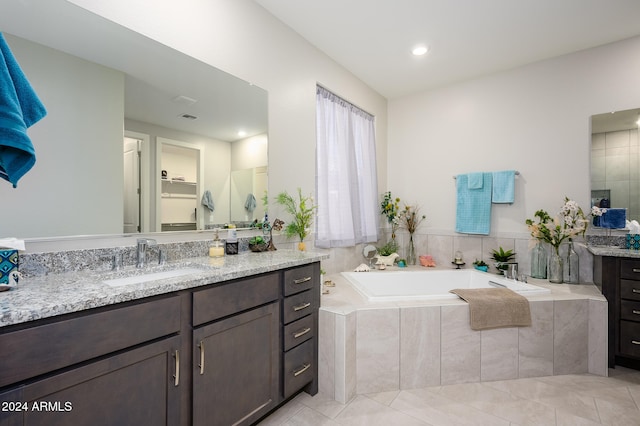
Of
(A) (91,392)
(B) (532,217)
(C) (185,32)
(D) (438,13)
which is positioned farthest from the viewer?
(B) (532,217)

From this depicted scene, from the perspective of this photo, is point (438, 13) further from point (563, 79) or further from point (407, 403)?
point (407, 403)

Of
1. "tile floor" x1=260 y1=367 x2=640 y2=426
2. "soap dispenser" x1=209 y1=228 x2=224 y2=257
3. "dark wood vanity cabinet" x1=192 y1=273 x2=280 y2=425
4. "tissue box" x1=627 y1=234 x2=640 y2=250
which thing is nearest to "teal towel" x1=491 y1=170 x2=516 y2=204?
"tissue box" x1=627 y1=234 x2=640 y2=250

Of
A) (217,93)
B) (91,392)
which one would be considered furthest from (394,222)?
(91,392)

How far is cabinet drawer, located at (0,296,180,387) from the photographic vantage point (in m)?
0.85

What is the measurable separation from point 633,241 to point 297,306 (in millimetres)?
2739

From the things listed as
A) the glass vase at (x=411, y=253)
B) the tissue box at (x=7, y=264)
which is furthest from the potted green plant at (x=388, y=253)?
the tissue box at (x=7, y=264)

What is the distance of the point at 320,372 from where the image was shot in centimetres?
201

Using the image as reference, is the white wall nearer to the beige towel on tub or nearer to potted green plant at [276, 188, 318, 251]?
the beige towel on tub

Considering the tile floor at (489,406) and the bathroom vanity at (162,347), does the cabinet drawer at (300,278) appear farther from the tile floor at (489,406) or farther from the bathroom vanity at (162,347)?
the tile floor at (489,406)

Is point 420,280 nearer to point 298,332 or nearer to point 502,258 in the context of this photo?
point 502,258

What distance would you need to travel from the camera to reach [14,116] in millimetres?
1019

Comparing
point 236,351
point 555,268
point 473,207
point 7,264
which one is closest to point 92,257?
point 7,264

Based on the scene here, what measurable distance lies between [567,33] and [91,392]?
381 centimetres

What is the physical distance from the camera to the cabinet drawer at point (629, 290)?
2.22 m
